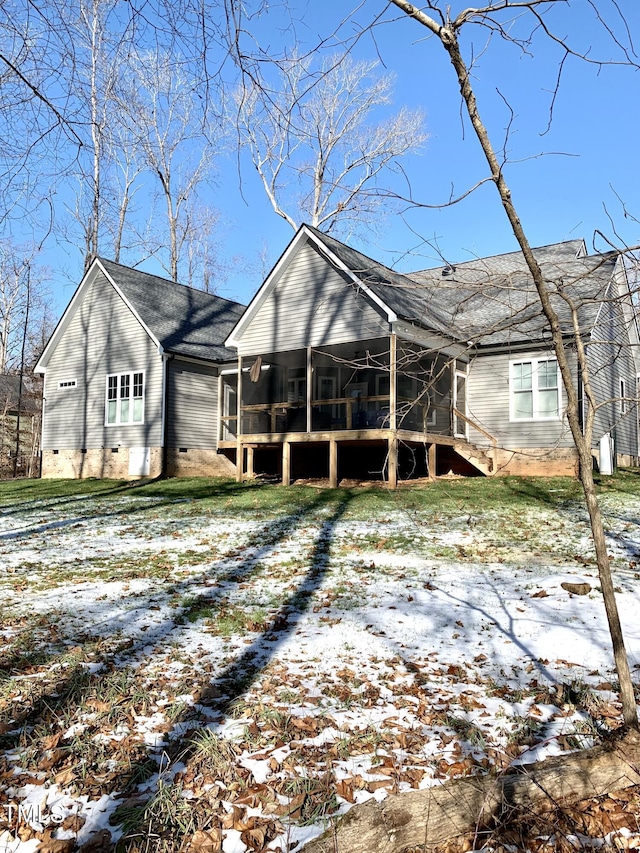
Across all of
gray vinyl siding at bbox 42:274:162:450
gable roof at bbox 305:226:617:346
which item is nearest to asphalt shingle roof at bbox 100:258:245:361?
gray vinyl siding at bbox 42:274:162:450

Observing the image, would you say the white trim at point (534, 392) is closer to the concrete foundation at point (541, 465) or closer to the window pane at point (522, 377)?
the window pane at point (522, 377)

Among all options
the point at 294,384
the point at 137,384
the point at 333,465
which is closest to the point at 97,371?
the point at 137,384

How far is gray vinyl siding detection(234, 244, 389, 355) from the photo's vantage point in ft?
55.7

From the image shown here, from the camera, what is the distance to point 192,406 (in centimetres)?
2094

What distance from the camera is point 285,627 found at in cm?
572

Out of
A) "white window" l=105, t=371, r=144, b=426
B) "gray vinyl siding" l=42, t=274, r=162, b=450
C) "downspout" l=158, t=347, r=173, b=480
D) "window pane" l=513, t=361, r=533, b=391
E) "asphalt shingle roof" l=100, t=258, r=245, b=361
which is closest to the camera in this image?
"window pane" l=513, t=361, r=533, b=391

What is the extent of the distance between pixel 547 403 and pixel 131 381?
1350cm

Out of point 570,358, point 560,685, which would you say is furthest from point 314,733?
point 570,358

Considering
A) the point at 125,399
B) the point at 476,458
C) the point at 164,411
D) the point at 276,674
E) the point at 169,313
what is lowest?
the point at 276,674

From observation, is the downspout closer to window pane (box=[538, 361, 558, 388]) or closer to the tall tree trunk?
window pane (box=[538, 361, 558, 388])

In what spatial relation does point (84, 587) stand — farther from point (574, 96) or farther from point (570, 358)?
point (570, 358)

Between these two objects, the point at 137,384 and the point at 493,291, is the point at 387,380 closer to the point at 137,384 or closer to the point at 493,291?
the point at 137,384

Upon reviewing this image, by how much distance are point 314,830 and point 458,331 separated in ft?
8.72

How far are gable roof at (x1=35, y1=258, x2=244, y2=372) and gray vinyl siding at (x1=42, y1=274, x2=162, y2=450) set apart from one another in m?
0.39
